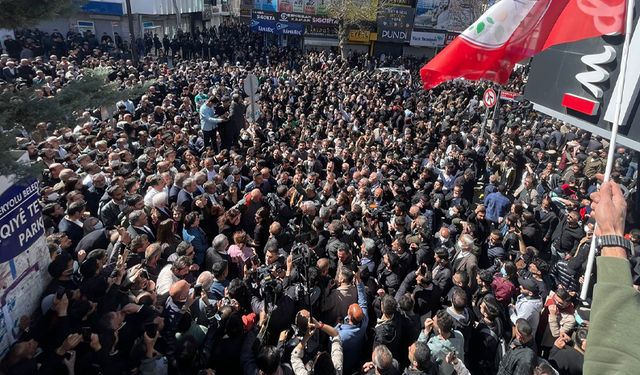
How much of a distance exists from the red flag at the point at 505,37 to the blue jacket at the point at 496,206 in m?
3.35

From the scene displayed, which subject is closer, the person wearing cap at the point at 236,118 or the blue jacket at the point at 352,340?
the blue jacket at the point at 352,340

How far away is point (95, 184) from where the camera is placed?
6.45m

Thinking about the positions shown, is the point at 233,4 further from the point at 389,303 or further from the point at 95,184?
the point at 389,303

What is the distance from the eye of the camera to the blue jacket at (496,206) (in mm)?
7516

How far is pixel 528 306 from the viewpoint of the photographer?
4516 mm

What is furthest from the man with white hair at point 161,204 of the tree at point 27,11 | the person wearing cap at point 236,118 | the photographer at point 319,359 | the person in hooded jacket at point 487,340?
the person wearing cap at point 236,118

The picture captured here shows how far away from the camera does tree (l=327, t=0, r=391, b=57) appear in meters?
33.9

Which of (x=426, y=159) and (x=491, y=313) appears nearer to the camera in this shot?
(x=491, y=313)

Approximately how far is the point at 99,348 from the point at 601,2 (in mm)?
5079

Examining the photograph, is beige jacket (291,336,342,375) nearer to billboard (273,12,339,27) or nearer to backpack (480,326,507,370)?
backpack (480,326,507,370)

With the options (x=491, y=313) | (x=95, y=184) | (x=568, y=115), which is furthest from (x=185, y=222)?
(x=568, y=115)

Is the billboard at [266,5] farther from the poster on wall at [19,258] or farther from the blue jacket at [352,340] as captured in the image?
the blue jacket at [352,340]

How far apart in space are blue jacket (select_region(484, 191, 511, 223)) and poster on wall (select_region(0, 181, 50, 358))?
21.4 ft

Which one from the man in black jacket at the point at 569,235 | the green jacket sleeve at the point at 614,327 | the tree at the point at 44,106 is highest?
the tree at the point at 44,106
